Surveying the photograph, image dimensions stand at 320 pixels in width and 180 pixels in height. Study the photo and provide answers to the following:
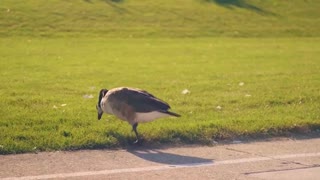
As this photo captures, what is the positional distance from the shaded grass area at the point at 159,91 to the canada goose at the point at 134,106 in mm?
310

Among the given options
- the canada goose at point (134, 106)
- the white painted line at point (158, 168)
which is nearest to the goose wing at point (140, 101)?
the canada goose at point (134, 106)

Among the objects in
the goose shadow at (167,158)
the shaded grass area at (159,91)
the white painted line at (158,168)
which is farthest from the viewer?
the shaded grass area at (159,91)

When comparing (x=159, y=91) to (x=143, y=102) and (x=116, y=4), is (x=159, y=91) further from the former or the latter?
(x=116, y=4)

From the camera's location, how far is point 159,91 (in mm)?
14102

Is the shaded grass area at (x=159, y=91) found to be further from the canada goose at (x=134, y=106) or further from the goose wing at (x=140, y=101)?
the goose wing at (x=140, y=101)

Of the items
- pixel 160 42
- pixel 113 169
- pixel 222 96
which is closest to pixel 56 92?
pixel 222 96

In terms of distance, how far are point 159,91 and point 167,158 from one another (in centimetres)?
580

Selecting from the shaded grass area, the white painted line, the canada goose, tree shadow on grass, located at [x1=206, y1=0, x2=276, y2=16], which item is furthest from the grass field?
tree shadow on grass, located at [x1=206, y1=0, x2=276, y2=16]

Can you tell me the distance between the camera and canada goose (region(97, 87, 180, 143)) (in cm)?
895

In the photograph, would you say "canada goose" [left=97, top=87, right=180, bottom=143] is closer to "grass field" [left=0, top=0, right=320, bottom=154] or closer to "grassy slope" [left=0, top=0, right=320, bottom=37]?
"grass field" [left=0, top=0, right=320, bottom=154]

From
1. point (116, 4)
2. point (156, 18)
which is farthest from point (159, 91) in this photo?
point (116, 4)

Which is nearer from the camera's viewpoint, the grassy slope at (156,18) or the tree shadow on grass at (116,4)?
the grassy slope at (156,18)

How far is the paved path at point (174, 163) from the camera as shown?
750 centimetres

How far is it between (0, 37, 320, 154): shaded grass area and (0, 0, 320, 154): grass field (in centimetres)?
2
